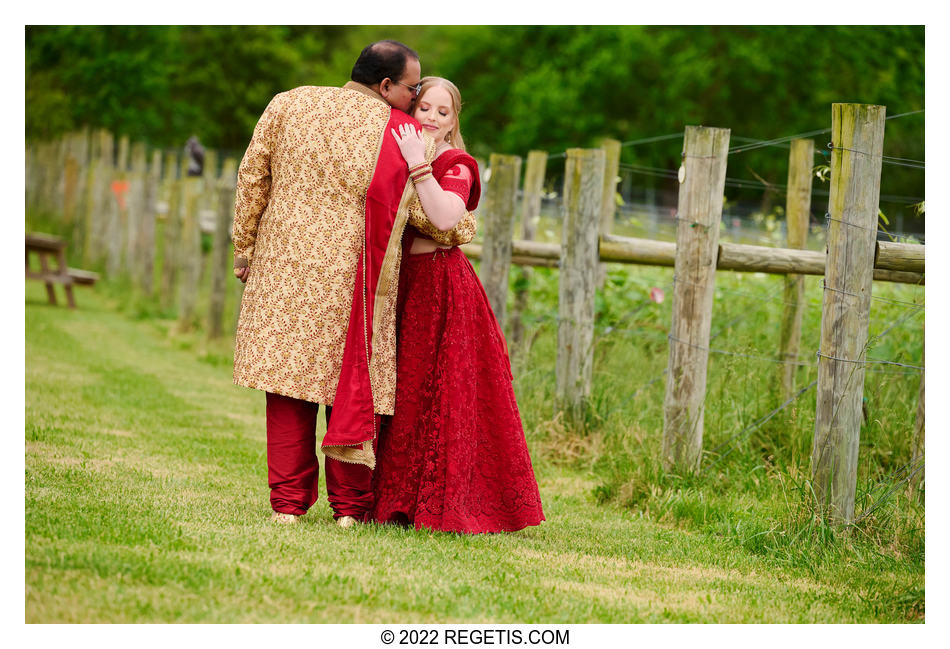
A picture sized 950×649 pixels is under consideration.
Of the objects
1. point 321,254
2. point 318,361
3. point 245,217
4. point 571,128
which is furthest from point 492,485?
point 571,128

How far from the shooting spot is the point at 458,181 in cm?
448

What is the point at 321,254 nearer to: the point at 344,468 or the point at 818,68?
the point at 344,468

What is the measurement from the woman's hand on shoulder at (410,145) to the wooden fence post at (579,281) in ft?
8.67

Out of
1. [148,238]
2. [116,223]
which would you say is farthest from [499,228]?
[116,223]

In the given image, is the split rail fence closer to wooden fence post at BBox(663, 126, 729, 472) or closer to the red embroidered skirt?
wooden fence post at BBox(663, 126, 729, 472)

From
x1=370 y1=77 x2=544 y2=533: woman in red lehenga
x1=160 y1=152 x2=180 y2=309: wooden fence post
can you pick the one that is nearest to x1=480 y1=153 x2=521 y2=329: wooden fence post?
x1=370 y1=77 x2=544 y2=533: woman in red lehenga

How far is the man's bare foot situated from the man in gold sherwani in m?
0.34

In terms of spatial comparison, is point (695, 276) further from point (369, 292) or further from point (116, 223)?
point (116, 223)

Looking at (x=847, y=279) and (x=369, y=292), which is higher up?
(x=847, y=279)

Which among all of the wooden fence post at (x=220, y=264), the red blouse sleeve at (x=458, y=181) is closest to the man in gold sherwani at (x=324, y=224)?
the red blouse sleeve at (x=458, y=181)

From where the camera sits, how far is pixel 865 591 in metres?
4.25

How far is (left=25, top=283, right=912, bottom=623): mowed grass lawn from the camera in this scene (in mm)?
3473

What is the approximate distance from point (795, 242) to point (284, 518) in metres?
4.21

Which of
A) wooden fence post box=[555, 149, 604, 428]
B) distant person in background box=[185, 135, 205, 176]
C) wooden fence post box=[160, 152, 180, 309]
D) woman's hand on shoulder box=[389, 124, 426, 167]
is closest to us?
woman's hand on shoulder box=[389, 124, 426, 167]
